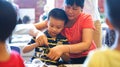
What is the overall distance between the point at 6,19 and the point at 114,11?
0.34 metres

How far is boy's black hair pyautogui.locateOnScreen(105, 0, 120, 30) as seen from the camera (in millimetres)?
649

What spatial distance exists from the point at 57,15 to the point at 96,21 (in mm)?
378

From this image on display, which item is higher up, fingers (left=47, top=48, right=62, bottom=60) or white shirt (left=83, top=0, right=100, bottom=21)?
white shirt (left=83, top=0, right=100, bottom=21)

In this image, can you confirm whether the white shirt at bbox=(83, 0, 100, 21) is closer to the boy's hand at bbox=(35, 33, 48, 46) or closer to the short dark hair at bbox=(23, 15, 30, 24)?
the boy's hand at bbox=(35, 33, 48, 46)

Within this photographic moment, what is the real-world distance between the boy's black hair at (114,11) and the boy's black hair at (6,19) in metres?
0.31

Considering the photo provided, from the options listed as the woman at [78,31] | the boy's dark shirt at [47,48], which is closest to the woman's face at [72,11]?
the woman at [78,31]

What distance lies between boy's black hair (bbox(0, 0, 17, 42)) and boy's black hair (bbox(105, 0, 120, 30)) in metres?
0.31

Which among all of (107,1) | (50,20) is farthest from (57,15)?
(107,1)

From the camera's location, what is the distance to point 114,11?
25.7 inches

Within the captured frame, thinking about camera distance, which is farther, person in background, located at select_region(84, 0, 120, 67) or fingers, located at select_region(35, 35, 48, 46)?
fingers, located at select_region(35, 35, 48, 46)

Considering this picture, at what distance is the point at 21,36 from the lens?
2408 millimetres

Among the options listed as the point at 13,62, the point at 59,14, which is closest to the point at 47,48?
the point at 59,14

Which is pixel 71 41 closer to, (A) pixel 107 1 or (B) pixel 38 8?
(A) pixel 107 1

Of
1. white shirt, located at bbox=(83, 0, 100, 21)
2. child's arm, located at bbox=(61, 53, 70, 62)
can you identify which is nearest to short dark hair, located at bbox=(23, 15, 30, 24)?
white shirt, located at bbox=(83, 0, 100, 21)
